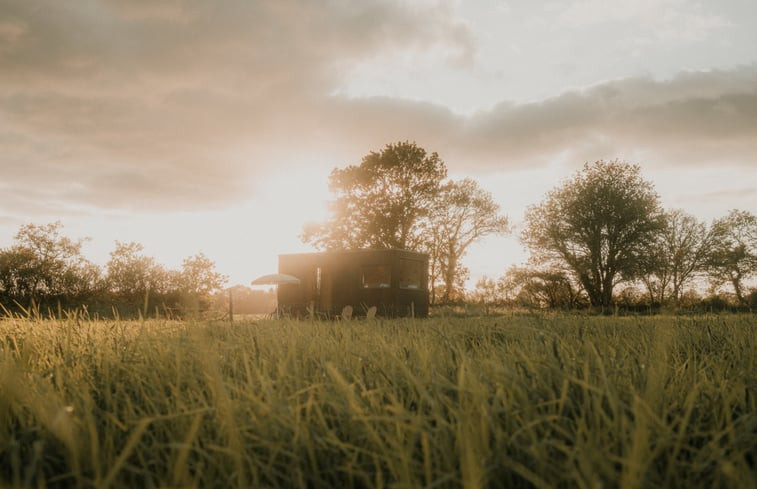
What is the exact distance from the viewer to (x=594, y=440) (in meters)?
1.61

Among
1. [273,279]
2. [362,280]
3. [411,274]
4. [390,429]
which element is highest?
[411,274]

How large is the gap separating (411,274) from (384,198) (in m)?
9.28

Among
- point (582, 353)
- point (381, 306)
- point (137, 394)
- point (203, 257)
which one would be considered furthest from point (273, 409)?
point (203, 257)

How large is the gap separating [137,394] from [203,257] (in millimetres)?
30131

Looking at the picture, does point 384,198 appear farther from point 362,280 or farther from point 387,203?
point 362,280

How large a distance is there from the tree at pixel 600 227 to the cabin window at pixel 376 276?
46.4ft

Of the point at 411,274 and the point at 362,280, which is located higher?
the point at 411,274

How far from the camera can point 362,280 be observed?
25875 millimetres

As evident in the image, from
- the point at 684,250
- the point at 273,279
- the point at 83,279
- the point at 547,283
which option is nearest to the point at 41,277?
the point at 83,279

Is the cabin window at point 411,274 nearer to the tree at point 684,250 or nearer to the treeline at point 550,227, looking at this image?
the treeline at point 550,227

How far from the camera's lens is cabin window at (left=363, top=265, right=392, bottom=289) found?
993 inches

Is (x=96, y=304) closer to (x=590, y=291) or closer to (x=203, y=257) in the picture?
(x=203, y=257)

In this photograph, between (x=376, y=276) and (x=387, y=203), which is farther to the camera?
(x=387, y=203)

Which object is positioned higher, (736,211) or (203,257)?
(736,211)
